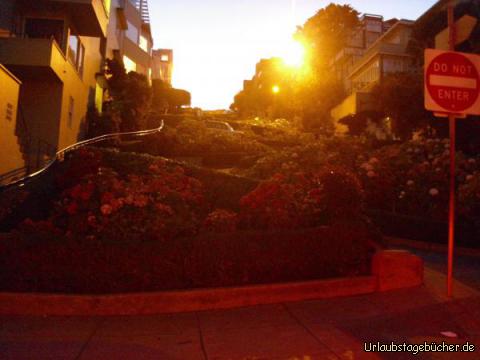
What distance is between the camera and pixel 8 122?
12648 mm

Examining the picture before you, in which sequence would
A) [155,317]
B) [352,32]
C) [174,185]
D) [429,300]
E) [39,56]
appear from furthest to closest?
1. [352,32]
2. [39,56]
3. [174,185]
4. [429,300]
5. [155,317]

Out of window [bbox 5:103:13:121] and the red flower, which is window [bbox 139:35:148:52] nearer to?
window [bbox 5:103:13:121]

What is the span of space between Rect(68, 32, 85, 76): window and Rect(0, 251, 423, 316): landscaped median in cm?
1385

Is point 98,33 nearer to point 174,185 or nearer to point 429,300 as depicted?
point 174,185

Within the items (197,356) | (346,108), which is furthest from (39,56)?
(346,108)

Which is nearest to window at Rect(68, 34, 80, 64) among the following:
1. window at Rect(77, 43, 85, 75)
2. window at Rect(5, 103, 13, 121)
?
window at Rect(77, 43, 85, 75)

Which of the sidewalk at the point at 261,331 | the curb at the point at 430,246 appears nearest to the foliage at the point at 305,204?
the sidewalk at the point at 261,331

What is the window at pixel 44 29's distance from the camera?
17.1 metres

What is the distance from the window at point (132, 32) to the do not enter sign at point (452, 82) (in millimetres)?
33306

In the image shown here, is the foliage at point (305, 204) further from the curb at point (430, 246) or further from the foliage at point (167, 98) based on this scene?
the foliage at point (167, 98)

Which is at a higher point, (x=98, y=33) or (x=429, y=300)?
(x=98, y=33)

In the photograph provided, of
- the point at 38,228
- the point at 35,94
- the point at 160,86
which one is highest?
the point at 160,86

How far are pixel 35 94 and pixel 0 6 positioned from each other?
282 centimetres

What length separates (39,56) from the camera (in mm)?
14844
